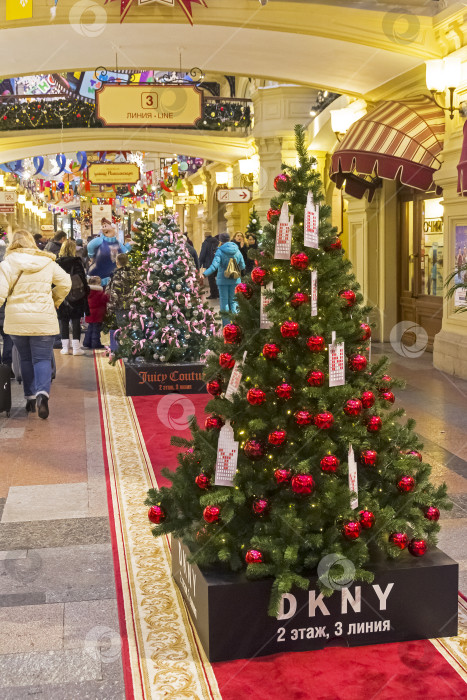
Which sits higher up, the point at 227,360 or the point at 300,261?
the point at 300,261

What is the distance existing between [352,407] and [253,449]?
42 cm

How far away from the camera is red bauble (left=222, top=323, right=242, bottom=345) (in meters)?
3.65

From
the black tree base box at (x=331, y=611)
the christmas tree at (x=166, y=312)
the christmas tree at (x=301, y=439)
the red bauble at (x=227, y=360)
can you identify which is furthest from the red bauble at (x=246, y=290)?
the christmas tree at (x=166, y=312)

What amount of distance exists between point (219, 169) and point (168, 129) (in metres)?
4.36

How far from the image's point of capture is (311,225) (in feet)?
11.6

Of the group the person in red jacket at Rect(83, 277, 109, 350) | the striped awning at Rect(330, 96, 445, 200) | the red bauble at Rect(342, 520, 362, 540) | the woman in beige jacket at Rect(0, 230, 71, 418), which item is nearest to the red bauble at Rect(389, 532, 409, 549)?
the red bauble at Rect(342, 520, 362, 540)

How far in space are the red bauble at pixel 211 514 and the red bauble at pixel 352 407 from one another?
2.07 ft

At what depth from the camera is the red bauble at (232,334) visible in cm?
365

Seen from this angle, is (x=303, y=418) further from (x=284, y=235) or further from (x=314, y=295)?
(x=284, y=235)

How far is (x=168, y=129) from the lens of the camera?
21.5 meters

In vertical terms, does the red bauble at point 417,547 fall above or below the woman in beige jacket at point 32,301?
below

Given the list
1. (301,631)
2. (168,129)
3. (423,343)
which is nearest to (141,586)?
(301,631)

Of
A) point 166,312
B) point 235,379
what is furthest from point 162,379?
point 235,379

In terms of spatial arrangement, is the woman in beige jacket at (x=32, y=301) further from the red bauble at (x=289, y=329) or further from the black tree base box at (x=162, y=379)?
the red bauble at (x=289, y=329)
